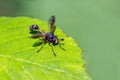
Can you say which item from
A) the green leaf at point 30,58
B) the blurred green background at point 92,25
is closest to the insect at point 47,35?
the green leaf at point 30,58

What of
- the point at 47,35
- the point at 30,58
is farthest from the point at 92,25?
the point at 30,58

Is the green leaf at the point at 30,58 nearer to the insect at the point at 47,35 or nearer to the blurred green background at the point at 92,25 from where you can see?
the insect at the point at 47,35

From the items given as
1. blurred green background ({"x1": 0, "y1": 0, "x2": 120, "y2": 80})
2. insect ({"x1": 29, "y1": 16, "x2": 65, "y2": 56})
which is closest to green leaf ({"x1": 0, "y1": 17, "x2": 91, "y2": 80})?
insect ({"x1": 29, "y1": 16, "x2": 65, "y2": 56})

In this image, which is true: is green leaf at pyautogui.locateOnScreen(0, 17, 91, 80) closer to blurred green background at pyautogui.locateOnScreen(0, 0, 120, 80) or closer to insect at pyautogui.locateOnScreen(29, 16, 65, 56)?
insect at pyautogui.locateOnScreen(29, 16, 65, 56)

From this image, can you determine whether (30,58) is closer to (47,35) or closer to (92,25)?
(47,35)

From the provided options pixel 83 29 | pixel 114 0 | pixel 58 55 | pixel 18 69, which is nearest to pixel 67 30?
pixel 83 29

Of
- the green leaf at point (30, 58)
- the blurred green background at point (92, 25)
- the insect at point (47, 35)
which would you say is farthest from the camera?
the blurred green background at point (92, 25)

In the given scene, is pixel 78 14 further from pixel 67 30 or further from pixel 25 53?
pixel 25 53
